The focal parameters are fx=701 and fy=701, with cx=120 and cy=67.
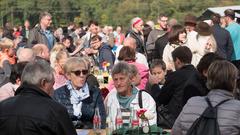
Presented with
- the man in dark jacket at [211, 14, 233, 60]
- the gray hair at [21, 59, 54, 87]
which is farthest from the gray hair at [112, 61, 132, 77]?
Result: the man in dark jacket at [211, 14, 233, 60]

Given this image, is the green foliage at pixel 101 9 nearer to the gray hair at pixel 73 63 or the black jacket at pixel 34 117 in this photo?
the gray hair at pixel 73 63

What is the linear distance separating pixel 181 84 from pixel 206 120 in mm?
2653

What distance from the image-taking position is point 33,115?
5.02m

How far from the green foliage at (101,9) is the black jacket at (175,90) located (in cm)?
2536

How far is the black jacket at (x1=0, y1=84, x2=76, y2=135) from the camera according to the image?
5.01m

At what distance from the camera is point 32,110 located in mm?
5035

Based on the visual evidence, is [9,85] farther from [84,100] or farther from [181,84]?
[181,84]

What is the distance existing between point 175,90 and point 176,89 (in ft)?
0.07

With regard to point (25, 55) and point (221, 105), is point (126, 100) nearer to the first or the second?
point (221, 105)

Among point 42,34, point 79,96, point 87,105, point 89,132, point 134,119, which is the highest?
point 42,34

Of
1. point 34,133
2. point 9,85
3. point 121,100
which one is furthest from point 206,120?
point 9,85

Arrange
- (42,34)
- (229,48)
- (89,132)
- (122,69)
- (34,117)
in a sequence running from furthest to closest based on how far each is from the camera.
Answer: (229,48), (42,34), (122,69), (89,132), (34,117)

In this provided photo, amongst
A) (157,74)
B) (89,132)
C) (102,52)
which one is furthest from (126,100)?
(102,52)

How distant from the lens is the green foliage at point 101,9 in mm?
34188
